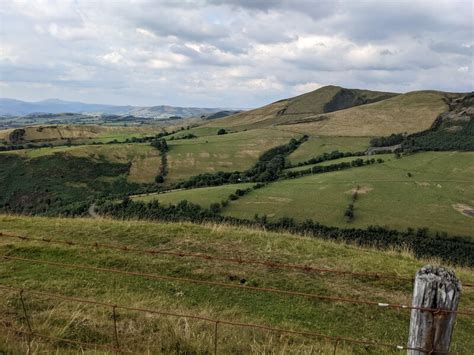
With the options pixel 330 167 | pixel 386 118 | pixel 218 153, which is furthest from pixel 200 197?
pixel 386 118

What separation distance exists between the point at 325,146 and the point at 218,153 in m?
33.5

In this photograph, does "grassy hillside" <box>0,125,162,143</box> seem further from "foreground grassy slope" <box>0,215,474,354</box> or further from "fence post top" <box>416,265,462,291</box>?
"fence post top" <box>416,265,462,291</box>

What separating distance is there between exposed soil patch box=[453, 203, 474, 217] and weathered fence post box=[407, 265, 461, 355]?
69275 millimetres

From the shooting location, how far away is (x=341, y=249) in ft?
42.7

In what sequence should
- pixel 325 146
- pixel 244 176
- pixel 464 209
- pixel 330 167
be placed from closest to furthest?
pixel 464 209, pixel 330 167, pixel 244 176, pixel 325 146

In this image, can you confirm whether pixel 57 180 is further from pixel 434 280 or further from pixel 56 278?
pixel 434 280

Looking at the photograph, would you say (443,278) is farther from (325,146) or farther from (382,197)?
(325,146)

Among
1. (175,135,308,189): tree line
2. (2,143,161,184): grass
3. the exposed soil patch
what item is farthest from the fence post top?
(2,143,161,184): grass

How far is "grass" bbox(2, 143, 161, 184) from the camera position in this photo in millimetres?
109194

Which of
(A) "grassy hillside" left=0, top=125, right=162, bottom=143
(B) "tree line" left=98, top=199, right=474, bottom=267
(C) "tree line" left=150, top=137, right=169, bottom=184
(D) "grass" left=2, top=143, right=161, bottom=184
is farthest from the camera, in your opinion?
(A) "grassy hillside" left=0, top=125, right=162, bottom=143

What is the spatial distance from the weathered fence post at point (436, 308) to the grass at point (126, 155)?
103532mm

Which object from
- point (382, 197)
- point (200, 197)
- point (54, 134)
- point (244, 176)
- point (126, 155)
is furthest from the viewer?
point (54, 134)

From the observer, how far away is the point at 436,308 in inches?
162

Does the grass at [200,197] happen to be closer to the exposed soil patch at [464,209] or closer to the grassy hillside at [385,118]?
the exposed soil patch at [464,209]
